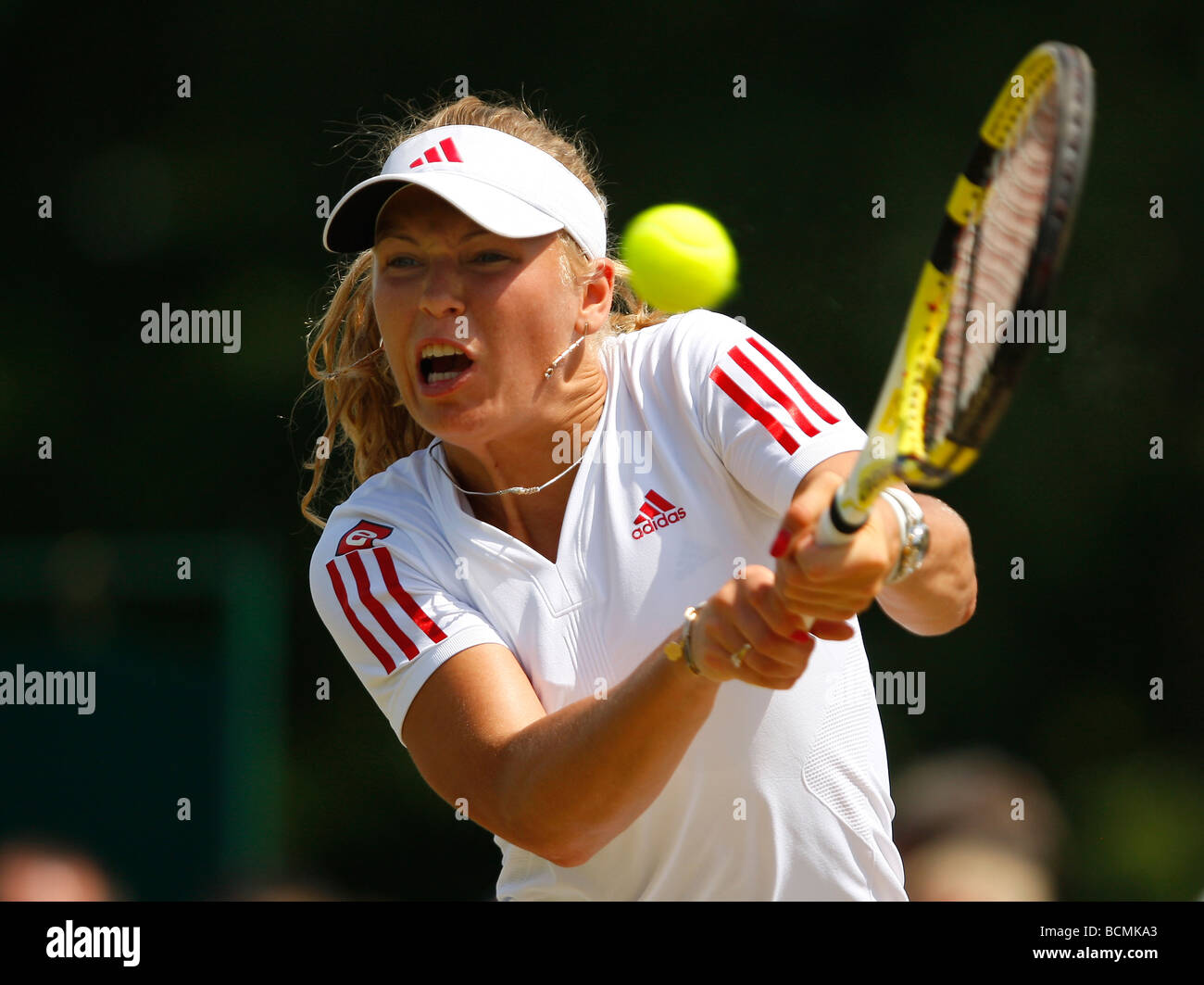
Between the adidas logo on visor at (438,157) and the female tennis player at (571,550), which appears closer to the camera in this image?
the female tennis player at (571,550)

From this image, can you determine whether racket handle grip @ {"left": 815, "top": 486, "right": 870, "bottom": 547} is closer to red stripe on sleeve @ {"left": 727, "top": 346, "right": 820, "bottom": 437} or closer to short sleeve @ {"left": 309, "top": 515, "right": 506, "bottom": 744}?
red stripe on sleeve @ {"left": 727, "top": 346, "right": 820, "bottom": 437}

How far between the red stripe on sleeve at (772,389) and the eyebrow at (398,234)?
36 cm

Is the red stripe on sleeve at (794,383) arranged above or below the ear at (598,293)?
below

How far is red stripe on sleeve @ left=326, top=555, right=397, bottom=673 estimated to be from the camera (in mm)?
2078

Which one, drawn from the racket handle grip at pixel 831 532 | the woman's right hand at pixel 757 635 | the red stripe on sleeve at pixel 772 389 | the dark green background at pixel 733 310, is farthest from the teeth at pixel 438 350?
the dark green background at pixel 733 310

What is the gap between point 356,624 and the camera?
2.11 meters

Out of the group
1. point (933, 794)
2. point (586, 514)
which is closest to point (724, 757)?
point (586, 514)

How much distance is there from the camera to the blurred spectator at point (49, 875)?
3.80 metres

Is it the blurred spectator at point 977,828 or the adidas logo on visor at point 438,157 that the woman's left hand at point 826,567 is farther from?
the blurred spectator at point 977,828

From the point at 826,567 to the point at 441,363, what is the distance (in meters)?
0.83

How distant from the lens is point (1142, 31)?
187 inches

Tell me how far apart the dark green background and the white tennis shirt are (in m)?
2.33

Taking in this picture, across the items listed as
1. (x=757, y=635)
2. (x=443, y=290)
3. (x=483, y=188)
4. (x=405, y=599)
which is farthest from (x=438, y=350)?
(x=757, y=635)

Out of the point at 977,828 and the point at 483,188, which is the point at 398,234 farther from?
the point at 977,828
